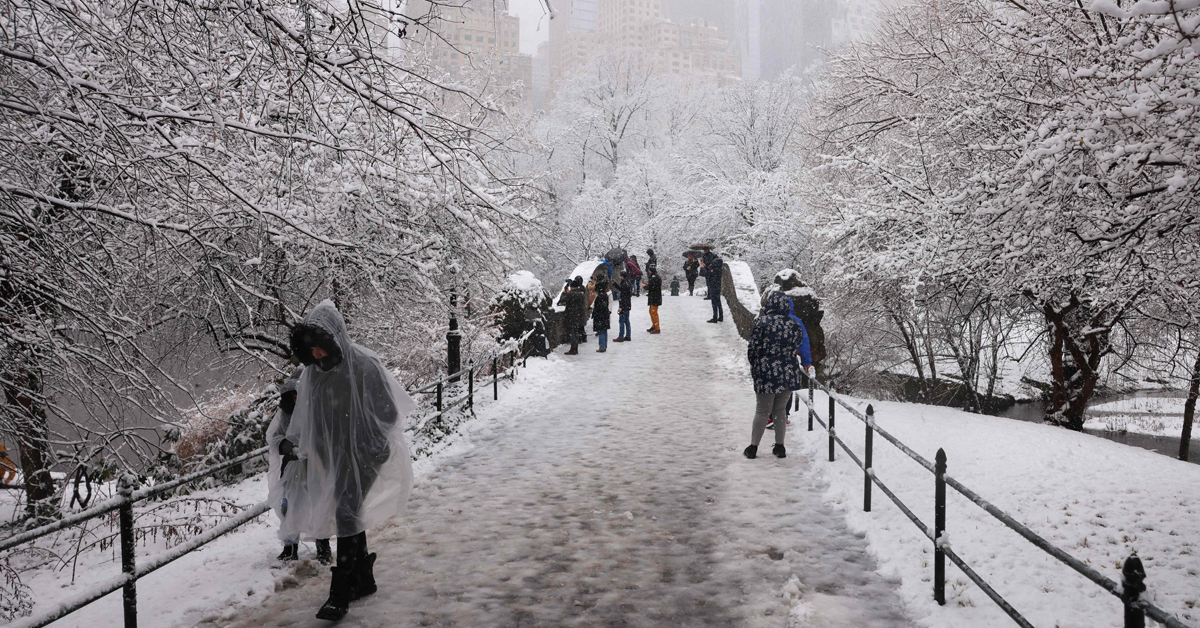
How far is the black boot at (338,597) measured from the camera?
4.44 meters

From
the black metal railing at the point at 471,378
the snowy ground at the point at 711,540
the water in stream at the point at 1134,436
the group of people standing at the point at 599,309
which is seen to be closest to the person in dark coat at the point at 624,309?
the group of people standing at the point at 599,309

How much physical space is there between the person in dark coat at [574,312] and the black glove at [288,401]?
12.6 metres

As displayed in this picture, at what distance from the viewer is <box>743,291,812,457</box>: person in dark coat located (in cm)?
831

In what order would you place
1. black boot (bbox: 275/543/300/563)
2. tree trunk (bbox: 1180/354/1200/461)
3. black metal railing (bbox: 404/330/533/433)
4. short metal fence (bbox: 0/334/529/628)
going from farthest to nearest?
tree trunk (bbox: 1180/354/1200/461)
black metal railing (bbox: 404/330/533/433)
black boot (bbox: 275/543/300/563)
short metal fence (bbox: 0/334/529/628)

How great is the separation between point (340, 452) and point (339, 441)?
68 millimetres

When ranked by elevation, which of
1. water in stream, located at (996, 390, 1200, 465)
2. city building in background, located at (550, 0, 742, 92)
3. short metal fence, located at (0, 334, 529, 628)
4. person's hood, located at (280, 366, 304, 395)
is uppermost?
city building in background, located at (550, 0, 742, 92)

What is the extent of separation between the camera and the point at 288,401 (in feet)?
16.9

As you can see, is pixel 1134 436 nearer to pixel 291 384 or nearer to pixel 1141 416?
pixel 1141 416

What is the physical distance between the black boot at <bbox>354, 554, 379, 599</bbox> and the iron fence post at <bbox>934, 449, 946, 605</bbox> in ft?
11.7

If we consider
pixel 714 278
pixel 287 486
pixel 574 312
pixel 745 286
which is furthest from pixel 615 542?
pixel 714 278

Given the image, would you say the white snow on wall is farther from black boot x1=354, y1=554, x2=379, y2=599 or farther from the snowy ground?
black boot x1=354, y1=554, x2=379, y2=599

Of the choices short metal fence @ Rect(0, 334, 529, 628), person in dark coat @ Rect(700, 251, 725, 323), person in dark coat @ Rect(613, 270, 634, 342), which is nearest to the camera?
short metal fence @ Rect(0, 334, 529, 628)

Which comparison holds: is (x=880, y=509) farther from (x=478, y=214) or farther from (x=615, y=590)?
(x=478, y=214)

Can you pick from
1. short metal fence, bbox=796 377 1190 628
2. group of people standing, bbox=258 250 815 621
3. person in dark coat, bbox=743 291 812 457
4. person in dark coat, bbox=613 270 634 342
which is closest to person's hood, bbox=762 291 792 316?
person in dark coat, bbox=743 291 812 457
